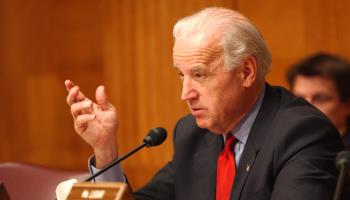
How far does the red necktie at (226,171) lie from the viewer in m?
2.65

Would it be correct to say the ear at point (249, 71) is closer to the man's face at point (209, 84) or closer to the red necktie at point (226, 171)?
the man's face at point (209, 84)

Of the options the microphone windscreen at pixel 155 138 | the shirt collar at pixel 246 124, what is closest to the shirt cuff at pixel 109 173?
the microphone windscreen at pixel 155 138

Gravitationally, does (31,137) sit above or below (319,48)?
below

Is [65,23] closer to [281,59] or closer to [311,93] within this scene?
[281,59]

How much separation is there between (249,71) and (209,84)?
0.15 m

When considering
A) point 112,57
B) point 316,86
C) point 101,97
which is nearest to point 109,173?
point 101,97

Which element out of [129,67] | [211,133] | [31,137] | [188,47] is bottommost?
[31,137]

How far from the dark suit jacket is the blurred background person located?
1491 millimetres

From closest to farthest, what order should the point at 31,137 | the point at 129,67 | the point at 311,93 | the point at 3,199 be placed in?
the point at 3,199 → the point at 311,93 → the point at 129,67 → the point at 31,137

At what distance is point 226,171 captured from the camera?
2.68 m

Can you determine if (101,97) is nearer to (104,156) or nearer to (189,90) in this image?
(104,156)

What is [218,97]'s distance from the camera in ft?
8.63

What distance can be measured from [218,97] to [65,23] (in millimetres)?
2915

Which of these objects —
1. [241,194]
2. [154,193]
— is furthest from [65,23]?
[241,194]
